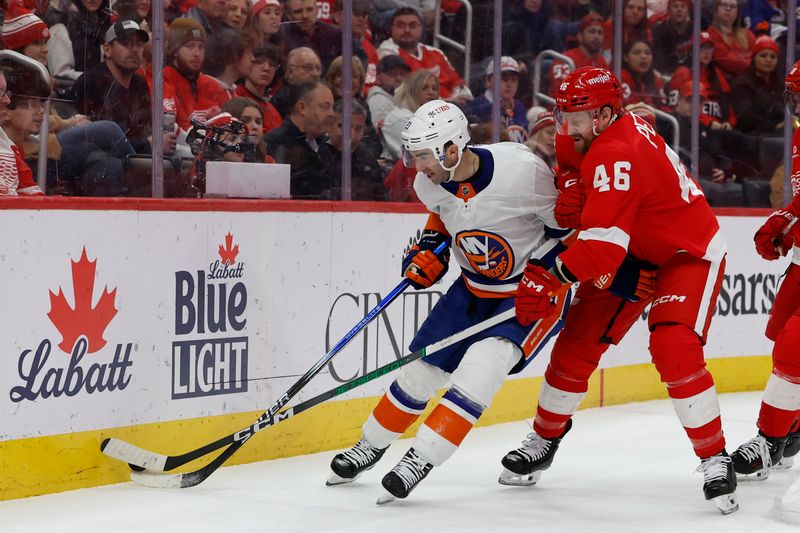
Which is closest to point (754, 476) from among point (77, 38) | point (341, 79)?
point (341, 79)

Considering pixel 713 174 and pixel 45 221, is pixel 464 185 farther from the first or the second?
pixel 713 174

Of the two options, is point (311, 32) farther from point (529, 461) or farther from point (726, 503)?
point (726, 503)

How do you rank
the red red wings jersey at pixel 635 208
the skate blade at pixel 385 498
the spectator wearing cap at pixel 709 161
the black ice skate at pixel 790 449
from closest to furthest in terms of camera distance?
the red red wings jersey at pixel 635 208, the skate blade at pixel 385 498, the black ice skate at pixel 790 449, the spectator wearing cap at pixel 709 161

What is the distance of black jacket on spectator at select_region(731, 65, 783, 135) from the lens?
6535 mm

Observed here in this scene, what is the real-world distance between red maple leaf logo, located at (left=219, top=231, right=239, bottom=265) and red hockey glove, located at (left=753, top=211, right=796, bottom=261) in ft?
5.79

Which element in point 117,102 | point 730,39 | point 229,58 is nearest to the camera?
point 117,102

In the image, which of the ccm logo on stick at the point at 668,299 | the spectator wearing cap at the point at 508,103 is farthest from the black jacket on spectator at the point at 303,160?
the ccm logo on stick at the point at 668,299

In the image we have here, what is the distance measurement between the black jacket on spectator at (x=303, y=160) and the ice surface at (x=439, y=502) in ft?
3.45

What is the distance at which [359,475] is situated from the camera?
12.6 feet

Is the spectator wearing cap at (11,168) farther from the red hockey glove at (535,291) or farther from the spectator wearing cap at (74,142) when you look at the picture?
the red hockey glove at (535,291)

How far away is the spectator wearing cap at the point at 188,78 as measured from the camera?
4.14m

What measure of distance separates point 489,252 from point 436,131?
41 cm

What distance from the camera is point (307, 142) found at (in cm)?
472

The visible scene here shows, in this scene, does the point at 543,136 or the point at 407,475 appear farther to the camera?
the point at 543,136
